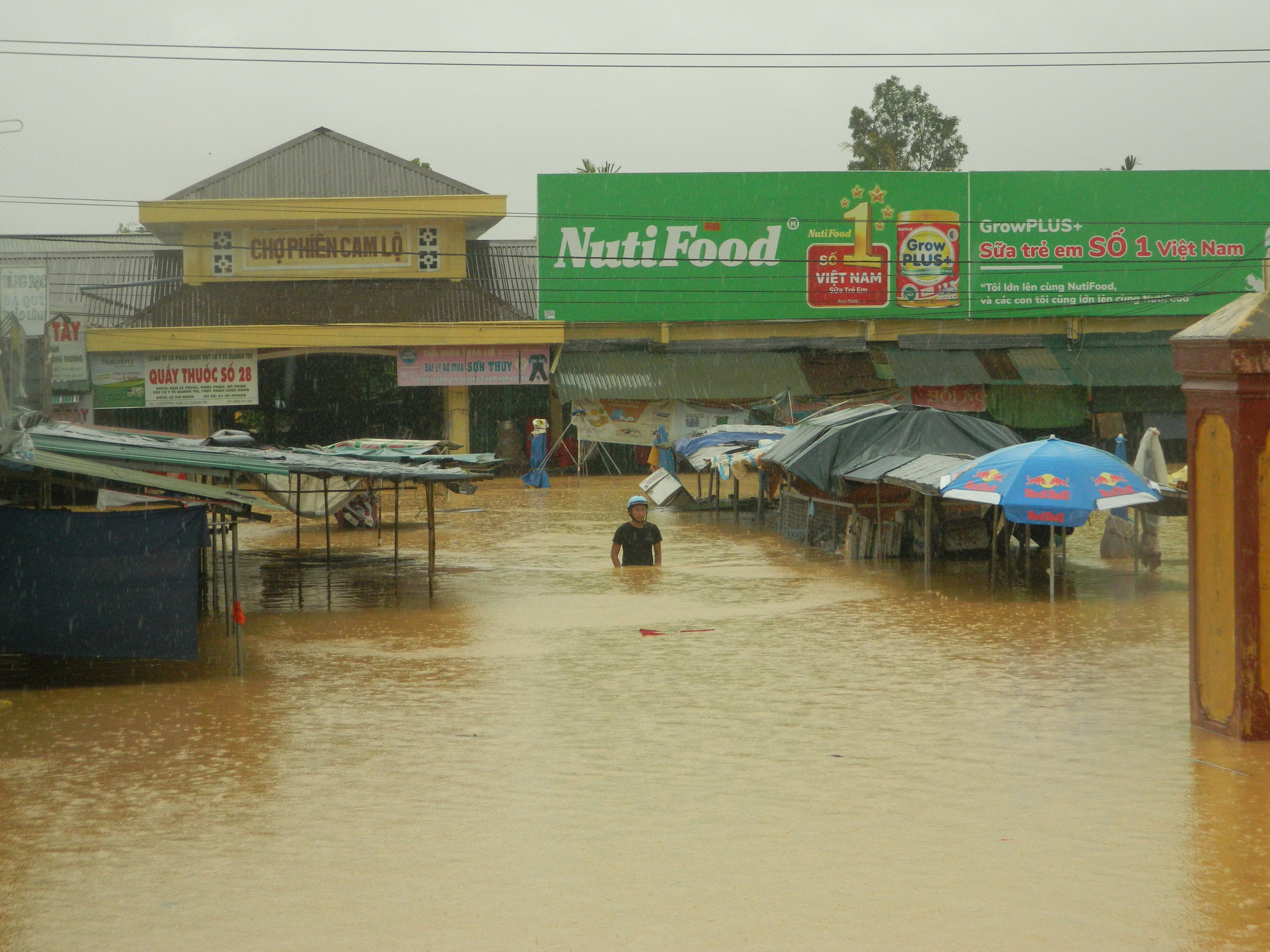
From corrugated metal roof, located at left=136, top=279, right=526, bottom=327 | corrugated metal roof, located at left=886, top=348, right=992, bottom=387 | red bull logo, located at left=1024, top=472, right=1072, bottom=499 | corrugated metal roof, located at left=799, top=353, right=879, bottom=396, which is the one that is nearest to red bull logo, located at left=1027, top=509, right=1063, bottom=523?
red bull logo, located at left=1024, top=472, right=1072, bottom=499

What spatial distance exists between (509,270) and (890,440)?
1981cm

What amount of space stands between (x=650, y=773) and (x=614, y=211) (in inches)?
1106

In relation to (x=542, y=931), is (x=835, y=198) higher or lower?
higher

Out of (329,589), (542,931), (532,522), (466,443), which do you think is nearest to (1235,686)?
(542,931)

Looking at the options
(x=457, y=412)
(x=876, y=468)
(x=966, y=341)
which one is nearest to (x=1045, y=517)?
(x=876, y=468)

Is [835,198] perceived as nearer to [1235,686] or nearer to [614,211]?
[614,211]

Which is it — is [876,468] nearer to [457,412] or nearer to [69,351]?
[457,412]

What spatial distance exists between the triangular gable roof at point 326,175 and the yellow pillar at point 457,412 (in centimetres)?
517

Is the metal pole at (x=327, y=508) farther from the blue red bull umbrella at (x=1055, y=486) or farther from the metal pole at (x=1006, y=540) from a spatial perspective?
the metal pole at (x=1006, y=540)

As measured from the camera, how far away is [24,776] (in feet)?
25.8

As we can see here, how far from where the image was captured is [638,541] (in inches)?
683

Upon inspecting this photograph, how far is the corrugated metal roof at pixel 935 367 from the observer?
113ft

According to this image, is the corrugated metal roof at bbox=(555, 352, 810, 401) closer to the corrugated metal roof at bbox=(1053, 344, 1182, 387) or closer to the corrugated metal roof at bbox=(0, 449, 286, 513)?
the corrugated metal roof at bbox=(1053, 344, 1182, 387)

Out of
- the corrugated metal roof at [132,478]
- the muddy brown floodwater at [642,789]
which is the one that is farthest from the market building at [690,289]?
the corrugated metal roof at [132,478]
